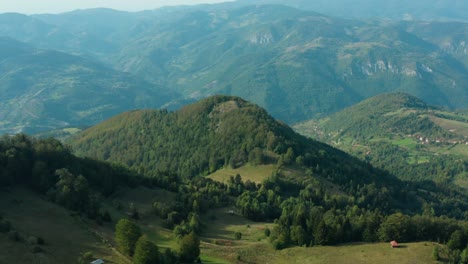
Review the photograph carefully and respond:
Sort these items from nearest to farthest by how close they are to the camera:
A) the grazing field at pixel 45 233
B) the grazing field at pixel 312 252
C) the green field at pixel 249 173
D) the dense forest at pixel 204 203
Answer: the grazing field at pixel 45 233 < the grazing field at pixel 312 252 < the dense forest at pixel 204 203 < the green field at pixel 249 173

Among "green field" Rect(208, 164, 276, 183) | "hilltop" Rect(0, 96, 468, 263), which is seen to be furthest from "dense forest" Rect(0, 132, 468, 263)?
"green field" Rect(208, 164, 276, 183)

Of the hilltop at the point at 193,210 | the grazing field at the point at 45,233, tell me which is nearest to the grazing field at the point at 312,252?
the hilltop at the point at 193,210

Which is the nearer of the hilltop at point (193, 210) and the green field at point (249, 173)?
the hilltop at point (193, 210)

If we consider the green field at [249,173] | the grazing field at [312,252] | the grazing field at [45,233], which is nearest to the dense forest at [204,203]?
the grazing field at [312,252]

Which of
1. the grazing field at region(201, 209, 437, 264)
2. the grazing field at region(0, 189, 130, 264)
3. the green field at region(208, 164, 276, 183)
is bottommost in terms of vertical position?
the green field at region(208, 164, 276, 183)

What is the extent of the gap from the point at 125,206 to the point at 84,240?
35002 mm

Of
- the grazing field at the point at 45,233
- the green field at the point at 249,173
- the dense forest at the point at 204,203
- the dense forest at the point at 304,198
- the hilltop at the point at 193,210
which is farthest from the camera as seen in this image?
the green field at the point at 249,173

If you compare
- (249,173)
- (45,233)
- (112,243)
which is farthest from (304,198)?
(45,233)

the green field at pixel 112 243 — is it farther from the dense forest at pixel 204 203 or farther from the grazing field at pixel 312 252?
the dense forest at pixel 204 203

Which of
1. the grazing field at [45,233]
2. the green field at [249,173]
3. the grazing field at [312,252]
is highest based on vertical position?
the grazing field at [45,233]

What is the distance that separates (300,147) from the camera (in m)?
188

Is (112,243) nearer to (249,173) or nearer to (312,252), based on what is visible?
(312,252)

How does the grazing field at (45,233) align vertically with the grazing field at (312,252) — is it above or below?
above

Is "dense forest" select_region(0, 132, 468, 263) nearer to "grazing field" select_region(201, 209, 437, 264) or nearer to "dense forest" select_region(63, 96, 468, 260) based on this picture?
"dense forest" select_region(63, 96, 468, 260)
